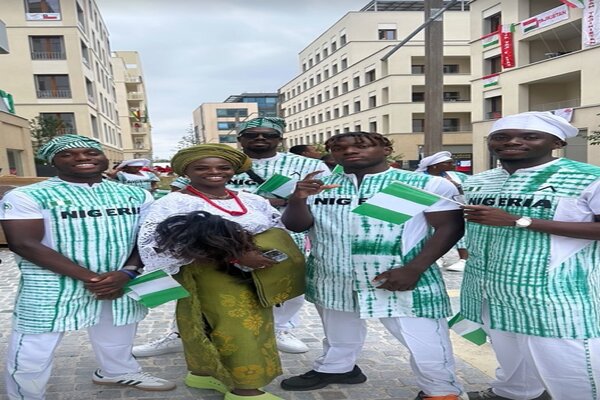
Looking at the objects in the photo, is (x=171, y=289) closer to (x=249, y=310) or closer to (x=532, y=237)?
(x=249, y=310)

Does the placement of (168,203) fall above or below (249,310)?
above

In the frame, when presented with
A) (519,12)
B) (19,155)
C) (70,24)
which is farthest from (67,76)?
(519,12)

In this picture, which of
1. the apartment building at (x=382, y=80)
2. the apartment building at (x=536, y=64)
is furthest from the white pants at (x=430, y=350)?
the apartment building at (x=382, y=80)

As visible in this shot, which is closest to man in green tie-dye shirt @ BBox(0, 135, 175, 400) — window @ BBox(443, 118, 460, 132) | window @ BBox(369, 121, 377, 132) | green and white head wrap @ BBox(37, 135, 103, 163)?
green and white head wrap @ BBox(37, 135, 103, 163)

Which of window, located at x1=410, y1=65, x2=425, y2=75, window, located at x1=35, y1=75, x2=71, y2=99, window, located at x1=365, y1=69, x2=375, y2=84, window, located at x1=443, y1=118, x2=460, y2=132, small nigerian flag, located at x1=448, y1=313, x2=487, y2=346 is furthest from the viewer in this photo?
window, located at x1=365, y1=69, x2=375, y2=84

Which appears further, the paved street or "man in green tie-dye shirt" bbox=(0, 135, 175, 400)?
the paved street

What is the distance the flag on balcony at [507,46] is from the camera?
23.8m

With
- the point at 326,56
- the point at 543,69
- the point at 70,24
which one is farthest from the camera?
the point at 326,56

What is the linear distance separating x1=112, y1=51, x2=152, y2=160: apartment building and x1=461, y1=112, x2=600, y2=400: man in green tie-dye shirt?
5554 centimetres

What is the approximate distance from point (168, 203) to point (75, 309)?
846 mm

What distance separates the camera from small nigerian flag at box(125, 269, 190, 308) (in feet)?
7.38

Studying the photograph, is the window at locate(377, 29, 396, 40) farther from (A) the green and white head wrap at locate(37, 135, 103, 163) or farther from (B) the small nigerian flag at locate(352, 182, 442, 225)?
(B) the small nigerian flag at locate(352, 182, 442, 225)

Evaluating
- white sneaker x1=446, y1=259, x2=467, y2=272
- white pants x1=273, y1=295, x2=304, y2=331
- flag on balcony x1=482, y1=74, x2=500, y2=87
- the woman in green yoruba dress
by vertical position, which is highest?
flag on balcony x1=482, y1=74, x2=500, y2=87

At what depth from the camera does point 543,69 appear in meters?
22.5
